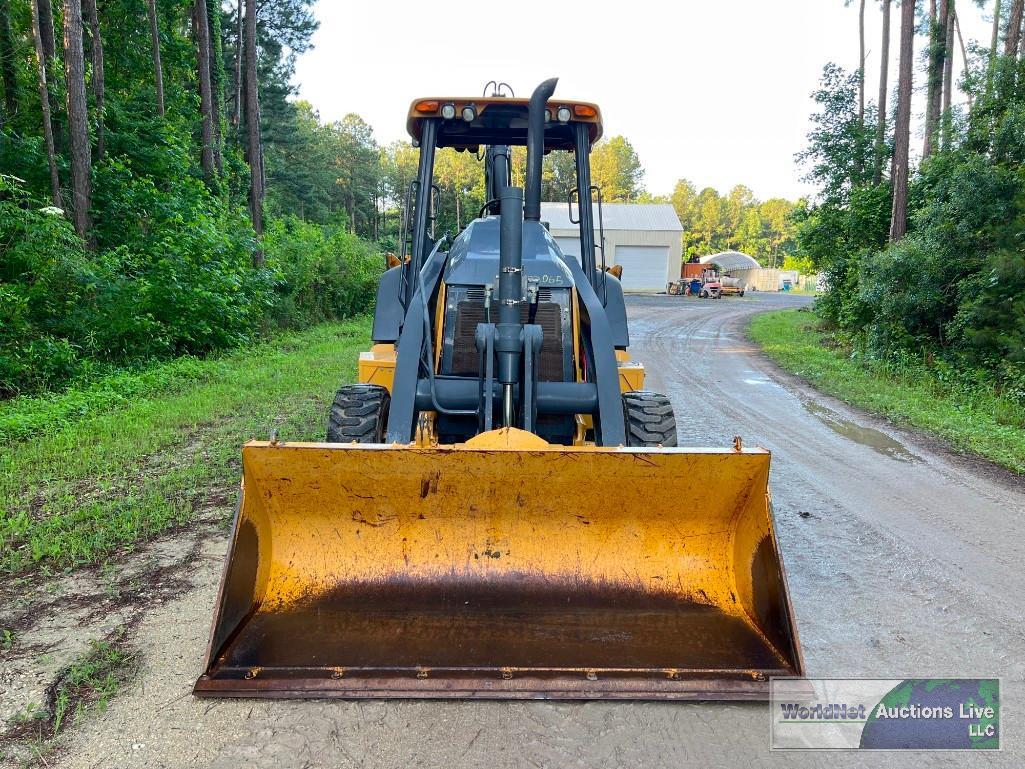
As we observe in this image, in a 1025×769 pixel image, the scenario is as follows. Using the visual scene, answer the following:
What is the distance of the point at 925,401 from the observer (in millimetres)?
9664

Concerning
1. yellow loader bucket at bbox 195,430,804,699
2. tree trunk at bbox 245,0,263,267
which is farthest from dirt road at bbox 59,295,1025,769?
tree trunk at bbox 245,0,263,267

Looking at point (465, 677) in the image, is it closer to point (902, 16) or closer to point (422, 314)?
point (422, 314)

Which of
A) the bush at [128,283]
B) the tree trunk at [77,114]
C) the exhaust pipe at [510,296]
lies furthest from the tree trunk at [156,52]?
the exhaust pipe at [510,296]

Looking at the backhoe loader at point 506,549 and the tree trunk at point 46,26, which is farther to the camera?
the tree trunk at point 46,26

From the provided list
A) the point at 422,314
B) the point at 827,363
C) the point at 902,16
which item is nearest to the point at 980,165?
the point at 827,363

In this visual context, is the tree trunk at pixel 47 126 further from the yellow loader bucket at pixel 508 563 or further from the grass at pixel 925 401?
the grass at pixel 925 401

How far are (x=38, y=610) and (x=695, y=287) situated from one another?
42.5 meters

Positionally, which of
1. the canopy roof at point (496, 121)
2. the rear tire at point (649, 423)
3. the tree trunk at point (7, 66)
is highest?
the tree trunk at point (7, 66)

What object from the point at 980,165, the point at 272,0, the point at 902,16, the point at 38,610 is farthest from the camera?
the point at 272,0

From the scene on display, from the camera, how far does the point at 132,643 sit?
128 inches

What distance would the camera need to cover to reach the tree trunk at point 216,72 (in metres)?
21.3

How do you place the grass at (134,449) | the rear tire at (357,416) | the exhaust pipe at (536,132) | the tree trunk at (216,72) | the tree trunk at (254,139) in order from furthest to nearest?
1. the tree trunk at (216,72)
2. the tree trunk at (254,139)
3. the grass at (134,449)
4. the rear tire at (357,416)
5. the exhaust pipe at (536,132)

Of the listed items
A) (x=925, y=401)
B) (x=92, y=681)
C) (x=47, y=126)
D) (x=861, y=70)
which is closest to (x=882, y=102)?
(x=861, y=70)

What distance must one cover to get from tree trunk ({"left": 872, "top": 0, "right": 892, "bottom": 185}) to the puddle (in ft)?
41.6
